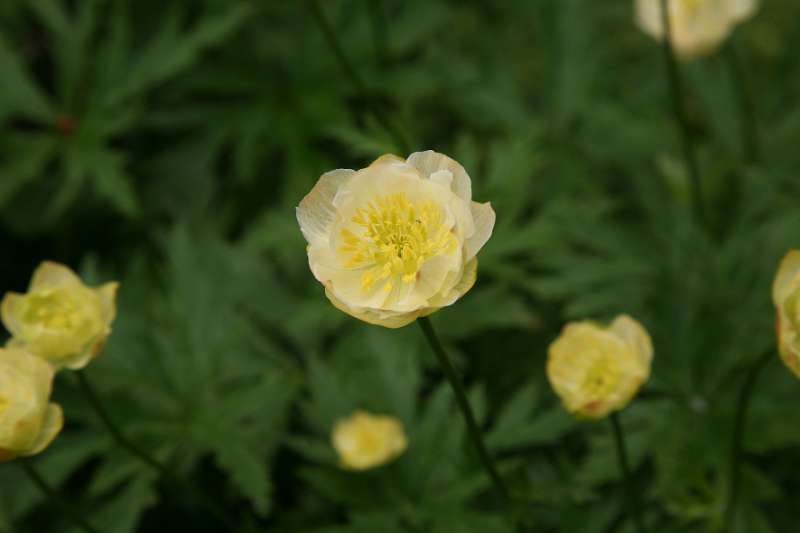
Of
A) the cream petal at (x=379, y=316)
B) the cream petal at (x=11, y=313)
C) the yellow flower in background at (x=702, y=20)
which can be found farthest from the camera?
the yellow flower in background at (x=702, y=20)

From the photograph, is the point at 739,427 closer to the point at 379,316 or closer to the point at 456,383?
the point at 456,383

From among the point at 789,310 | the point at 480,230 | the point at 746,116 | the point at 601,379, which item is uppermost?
the point at 480,230

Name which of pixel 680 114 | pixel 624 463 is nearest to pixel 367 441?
pixel 624 463

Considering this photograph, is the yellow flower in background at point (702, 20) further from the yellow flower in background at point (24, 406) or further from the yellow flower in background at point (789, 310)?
the yellow flower in background at point (24, 406)

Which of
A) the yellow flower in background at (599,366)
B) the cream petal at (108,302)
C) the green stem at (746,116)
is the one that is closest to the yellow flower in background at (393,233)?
the yellow flower in background at (599,366)

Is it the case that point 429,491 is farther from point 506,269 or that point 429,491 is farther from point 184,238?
point 184,238

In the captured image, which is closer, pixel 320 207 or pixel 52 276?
pixel 320 207
